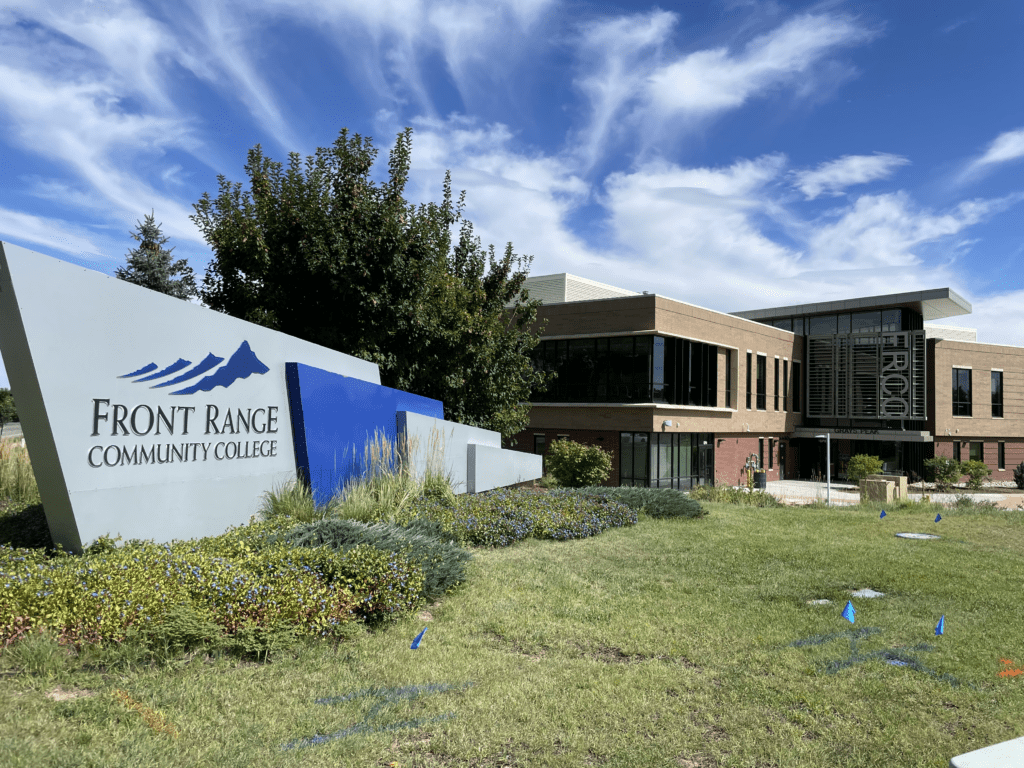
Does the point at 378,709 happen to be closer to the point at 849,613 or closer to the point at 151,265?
the point at 849,613

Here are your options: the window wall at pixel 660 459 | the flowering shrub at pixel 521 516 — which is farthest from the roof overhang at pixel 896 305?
the flowering shrub at pixel 521 516

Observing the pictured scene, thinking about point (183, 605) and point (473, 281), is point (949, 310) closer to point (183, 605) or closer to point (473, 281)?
point (473, 281)

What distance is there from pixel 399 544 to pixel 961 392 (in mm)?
39605

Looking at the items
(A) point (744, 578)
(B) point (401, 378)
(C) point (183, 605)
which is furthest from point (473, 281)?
(C) point (183, 605)

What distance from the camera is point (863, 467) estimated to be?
32.0m

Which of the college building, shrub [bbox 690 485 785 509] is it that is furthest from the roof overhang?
shrub [bbox 690 485 785 509]

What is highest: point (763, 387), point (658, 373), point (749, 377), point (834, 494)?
point (749, 377)

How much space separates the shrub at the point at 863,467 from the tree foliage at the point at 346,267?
75.8ft

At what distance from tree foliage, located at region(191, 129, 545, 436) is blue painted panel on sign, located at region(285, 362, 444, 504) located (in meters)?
2.92

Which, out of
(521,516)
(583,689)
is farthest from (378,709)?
(521,516)

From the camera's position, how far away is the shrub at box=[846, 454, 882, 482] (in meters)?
31.9

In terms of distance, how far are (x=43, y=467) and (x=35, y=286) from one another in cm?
174

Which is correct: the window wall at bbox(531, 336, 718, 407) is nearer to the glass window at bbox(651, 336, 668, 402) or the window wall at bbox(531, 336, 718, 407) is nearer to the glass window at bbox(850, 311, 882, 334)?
the glass window at bbox(651, 336, 668, 402)

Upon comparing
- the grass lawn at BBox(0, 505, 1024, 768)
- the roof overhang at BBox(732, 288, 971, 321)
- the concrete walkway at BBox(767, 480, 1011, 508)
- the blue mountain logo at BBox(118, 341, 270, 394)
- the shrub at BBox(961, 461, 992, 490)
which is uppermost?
the roof overhang at BBox(732, 288, 971, 321)
